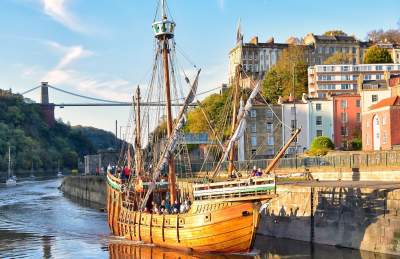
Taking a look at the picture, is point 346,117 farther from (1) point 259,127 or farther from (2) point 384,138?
(2) point 384,138

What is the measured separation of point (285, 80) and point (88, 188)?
49.9 meters

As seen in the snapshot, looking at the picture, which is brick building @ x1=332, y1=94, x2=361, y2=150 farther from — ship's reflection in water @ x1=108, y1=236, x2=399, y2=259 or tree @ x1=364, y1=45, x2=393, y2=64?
ship's reflection in water @ x1=108, y1=236, x2=399, y2=259

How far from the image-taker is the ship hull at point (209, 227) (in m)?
37.4

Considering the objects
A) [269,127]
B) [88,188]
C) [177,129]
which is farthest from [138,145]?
[88,188]

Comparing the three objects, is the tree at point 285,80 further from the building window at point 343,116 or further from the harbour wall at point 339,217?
the harbour wall at point 339,217

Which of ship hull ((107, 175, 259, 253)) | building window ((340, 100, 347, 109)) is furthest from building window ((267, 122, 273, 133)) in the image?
ship hull ((107, 175, 259, 253))

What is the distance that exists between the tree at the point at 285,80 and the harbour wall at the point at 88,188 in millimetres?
39178

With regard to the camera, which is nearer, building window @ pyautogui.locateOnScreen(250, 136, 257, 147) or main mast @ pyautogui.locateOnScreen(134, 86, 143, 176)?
main mast @ pyautogui.locateOnScreen(134, 86, 143, 176)

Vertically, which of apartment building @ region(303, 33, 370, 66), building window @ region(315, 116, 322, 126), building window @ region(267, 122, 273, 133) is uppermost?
apartment building @ region(303, 33, 370, 66)

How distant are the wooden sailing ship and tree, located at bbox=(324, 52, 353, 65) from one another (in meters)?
110

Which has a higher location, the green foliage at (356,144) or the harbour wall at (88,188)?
the green foliage at (356,144)

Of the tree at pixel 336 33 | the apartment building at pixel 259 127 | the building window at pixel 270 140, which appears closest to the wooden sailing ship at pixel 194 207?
the apartment building at pixel 259 127

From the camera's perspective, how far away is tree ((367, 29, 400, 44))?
6860 inches

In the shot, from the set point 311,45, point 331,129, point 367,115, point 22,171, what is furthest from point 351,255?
point 22,171
